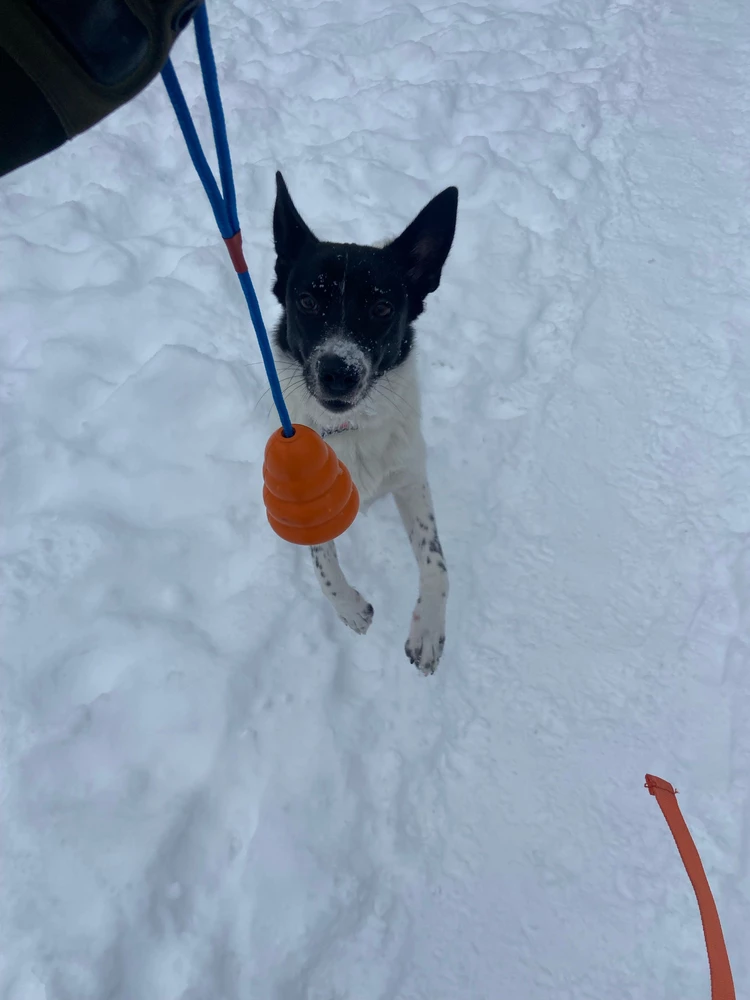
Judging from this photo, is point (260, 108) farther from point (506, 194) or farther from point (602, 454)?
point (602, 454)

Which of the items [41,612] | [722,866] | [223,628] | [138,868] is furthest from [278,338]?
[722,866]

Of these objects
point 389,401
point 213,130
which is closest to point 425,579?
point 389,401

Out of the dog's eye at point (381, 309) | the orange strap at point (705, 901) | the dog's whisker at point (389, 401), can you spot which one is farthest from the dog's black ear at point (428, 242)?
the orange strap at point (705, 901)

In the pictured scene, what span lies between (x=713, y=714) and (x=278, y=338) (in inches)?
97.3

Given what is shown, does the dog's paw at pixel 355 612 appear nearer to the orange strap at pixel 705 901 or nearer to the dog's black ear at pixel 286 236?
the orange strap at pixel 705 901

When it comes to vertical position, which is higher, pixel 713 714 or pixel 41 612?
pixel 713 714

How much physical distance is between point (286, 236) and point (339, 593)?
1.55 m

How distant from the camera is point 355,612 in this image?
3.00 meters

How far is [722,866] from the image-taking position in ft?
8.00

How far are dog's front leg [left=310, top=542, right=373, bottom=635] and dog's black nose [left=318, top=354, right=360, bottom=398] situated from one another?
0.74m

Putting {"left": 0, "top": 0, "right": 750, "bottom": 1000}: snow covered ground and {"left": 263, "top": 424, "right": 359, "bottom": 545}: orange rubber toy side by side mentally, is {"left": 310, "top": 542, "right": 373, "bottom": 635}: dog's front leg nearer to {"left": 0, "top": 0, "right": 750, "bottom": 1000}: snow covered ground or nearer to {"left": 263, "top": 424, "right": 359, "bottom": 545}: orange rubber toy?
{"left": 0, "top": 0, "right": 750, "bottom": 1000}: snow covered ground

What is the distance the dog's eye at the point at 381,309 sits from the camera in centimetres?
284

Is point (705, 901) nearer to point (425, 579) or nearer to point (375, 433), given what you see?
point (425, 579)

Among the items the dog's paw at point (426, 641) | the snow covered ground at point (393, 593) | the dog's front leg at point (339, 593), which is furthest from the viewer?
the dog's front leg at point (339, 593)
